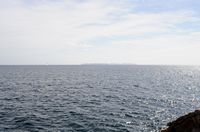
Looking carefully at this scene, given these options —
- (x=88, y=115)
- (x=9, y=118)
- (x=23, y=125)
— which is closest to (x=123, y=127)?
(x=88, y=115)

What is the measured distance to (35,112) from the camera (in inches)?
1951

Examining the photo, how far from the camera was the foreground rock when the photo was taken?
19.9m

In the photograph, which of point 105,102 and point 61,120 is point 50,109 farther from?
point 105,102

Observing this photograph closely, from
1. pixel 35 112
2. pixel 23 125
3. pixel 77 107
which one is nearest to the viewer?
pixel 23 125

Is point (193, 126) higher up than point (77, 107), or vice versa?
point (193, 126)

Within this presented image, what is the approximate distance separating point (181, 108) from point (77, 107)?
25848 millimetres

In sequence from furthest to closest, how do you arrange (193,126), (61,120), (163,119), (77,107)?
(77,107) → (163,119) → (61,120) → (193,126)

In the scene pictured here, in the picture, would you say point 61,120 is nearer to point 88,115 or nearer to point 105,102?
point 88,115

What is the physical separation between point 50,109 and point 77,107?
6.32 metres

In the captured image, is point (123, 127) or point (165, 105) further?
point (165, 105)

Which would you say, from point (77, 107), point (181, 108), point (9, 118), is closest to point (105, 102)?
point (77, 107)

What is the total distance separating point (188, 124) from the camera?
20375 millimetres

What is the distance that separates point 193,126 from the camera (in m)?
20.0

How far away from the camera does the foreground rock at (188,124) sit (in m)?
19.9
